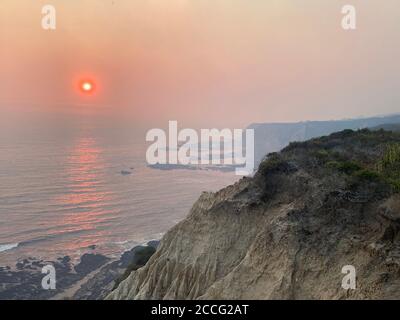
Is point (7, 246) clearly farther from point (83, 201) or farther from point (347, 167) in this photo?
point (347, 167)

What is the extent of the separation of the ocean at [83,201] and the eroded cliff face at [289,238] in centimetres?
4528

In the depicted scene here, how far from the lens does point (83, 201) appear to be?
97750mm

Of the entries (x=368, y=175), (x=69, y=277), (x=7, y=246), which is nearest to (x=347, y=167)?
(x=368, y=175)

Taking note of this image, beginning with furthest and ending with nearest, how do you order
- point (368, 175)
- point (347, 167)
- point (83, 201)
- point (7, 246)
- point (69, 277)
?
point (83, 201) → point (7, 246) → point (69, 277) → point (347, 167) → point (368, 175)

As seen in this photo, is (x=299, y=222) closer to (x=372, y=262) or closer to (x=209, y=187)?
(x=372, y=262)

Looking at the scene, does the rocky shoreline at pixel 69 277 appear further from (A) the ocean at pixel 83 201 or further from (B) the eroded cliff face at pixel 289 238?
(B) the eroded cliff face at pixel 289 238

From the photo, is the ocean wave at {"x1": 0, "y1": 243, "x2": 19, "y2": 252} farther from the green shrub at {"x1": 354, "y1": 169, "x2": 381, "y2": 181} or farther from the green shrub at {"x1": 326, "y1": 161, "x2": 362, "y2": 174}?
the green shrub at {"x1": 354, "y1": 169, "x2": 381, "y2": 181}

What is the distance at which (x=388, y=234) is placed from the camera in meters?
17.6

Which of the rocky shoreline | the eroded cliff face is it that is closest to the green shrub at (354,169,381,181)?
the eroded cliff face

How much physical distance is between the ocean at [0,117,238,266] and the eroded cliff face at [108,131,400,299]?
1783 inches

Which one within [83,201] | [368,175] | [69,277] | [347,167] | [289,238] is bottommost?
[69,277]

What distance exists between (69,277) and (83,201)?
39.4 meters

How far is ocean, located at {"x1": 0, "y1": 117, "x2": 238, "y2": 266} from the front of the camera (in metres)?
72.5
